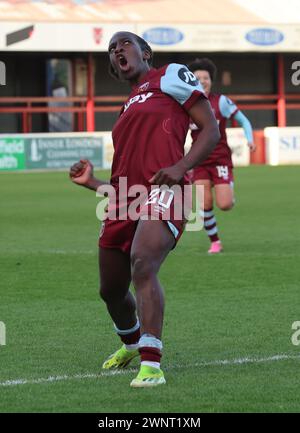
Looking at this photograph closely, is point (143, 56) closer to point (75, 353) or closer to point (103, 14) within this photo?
point (75, 353)

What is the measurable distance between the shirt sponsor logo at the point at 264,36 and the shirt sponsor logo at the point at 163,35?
2892 mm

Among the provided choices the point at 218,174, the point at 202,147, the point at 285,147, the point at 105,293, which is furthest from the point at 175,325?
the point at 285,147

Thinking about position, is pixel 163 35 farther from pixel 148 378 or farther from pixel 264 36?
pixel 148 378

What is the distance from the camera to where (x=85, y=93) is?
4497 centimetres

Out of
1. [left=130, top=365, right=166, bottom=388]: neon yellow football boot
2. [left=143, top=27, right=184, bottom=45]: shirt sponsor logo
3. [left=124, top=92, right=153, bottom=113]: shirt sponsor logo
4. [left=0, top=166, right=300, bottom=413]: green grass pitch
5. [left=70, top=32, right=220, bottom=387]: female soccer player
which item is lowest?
[left=0, top=166, right=300, bottom=413]: green grass pitch

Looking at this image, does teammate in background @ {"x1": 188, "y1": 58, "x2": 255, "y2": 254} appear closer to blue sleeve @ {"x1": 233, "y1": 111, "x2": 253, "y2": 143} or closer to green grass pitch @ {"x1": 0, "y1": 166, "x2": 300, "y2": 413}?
blue sleeve @ {"x1": 233, "y1": 111, "x2": 253, "y2": 143}

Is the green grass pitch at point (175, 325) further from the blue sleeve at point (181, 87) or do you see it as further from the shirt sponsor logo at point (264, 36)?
the shirt sponsor logo at point (264, 36)

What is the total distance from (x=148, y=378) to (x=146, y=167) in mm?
1272

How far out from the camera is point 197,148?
672 cm

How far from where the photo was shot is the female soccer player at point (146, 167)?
6566mm

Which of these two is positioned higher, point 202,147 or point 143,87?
point 143,87

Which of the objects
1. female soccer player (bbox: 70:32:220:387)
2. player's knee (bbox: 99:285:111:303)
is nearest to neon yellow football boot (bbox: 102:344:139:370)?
female soccer player (bbox: 70:32:220:387)

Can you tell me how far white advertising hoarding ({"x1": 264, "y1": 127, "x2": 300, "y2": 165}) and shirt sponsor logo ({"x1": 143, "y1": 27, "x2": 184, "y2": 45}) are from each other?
21.3 feet

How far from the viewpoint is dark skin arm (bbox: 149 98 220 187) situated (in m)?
6.56
